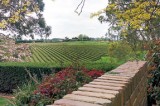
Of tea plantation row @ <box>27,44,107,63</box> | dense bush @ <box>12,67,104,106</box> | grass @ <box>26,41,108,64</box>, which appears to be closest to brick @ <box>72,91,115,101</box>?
dense bush @ <box>12,67,104,106</box>

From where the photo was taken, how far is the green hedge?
12617 millimetres

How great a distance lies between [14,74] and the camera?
13055mm

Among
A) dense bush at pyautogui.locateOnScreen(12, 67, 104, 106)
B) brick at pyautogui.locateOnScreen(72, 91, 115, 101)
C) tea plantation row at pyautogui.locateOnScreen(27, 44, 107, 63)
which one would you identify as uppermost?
brick at pyautogui.locateOnScreen(72, 91, 115, 101)

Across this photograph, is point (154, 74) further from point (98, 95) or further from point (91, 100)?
point (91, 100)

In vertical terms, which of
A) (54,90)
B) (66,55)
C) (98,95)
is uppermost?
(98,95)

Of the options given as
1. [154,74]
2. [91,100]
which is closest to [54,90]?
[154,74]

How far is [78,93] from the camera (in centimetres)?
229

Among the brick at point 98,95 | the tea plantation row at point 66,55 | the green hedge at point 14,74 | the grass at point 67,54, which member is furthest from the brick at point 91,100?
the tea plantation row at point 66,55

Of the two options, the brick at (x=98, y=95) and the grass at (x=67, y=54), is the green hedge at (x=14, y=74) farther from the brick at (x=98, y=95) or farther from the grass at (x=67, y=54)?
the brick at (x=98, y=95)

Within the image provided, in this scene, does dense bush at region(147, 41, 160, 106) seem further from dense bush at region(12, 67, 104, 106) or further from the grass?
the grass

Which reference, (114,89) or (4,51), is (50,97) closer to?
(114,89)

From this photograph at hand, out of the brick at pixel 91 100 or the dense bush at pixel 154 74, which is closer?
the brick at pixel 91 100

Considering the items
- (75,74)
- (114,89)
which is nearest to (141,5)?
(75,74)

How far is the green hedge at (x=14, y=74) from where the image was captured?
41.4 ft
